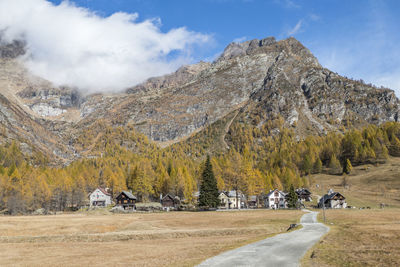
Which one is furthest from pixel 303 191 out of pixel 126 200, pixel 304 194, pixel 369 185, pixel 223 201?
pixel 126 200

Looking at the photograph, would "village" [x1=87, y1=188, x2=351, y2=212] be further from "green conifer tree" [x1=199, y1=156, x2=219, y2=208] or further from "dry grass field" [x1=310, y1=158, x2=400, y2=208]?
"green conifer tree" [x1=199, y1=156, x2=219, y2=208]

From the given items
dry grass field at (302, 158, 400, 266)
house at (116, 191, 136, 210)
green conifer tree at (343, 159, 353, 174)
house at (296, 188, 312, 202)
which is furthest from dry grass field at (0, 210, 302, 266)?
green conifer tree at (343, 159, 353, 174)

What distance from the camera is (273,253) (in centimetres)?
2462

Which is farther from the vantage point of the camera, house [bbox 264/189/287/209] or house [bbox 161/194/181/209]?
house [bbox 264/189/287/209]

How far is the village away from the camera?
116938mm

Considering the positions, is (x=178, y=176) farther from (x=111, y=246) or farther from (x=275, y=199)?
(x=111, y=246)

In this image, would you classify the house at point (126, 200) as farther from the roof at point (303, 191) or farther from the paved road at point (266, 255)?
the paved road at point (266, 255)

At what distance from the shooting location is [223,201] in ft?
438

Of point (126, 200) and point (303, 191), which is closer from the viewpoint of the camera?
point (126, 200)

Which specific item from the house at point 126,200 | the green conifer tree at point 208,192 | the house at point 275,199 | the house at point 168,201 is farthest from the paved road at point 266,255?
the house at point 275,199

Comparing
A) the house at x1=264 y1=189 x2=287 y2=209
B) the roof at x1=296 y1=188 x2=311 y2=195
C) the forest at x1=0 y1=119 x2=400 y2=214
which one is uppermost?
the forest at x1=0 y1=119 x2=400 y2=214

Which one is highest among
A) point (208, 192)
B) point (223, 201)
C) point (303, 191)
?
point (208, 192)

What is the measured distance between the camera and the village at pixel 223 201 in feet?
384

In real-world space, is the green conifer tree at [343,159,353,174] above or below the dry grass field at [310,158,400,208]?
above
